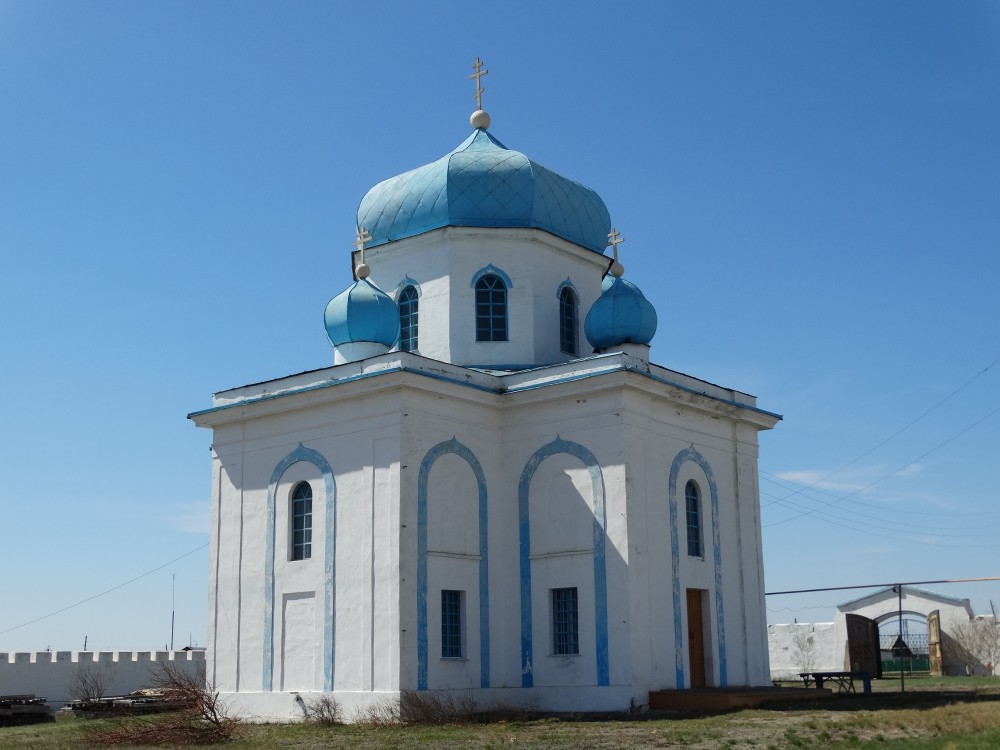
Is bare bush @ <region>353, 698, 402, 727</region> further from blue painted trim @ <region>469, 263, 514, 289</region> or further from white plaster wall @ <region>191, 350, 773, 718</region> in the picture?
blue painted trim @ <region>469, 263, 514, 289</region>

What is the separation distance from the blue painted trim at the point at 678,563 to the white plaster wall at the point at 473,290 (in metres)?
3.38

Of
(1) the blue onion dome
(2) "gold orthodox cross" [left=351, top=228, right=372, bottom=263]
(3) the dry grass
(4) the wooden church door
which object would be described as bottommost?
(3) the dry grass

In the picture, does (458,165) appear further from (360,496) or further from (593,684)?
(593,684)

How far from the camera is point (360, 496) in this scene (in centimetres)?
1912

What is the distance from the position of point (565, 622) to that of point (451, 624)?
188 centimetres

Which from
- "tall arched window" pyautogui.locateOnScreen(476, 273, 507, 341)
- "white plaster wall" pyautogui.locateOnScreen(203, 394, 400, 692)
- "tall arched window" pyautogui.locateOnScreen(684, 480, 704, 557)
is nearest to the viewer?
"white plaster wall" pyautogui.locateOnScreen(203, 394, 400, 692)

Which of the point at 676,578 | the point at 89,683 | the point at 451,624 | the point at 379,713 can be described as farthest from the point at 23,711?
the point at 676,578

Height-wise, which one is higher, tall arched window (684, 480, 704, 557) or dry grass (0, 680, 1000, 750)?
tall arched window (684, 480, 704, 557)

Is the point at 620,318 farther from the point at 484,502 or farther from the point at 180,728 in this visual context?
the point at 180,728

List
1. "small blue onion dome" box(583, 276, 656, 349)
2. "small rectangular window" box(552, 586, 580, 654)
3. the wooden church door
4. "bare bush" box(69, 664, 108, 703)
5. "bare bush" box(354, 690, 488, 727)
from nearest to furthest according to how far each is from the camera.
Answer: "bare bush" box(354, 690, 488, 727)
"small rectangular window" box(552, 586, 580, 654)
the wooden church door
"small blue onion dome" box(583, 276, 656, 349)
"bare bush" box(69, 664, 108, 703)

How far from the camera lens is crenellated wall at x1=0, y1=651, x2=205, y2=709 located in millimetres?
23562

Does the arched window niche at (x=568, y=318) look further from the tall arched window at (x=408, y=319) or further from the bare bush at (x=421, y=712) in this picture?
the bare bush at (x=421, y=712)

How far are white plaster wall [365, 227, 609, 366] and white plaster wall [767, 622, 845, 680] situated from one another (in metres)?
11.9

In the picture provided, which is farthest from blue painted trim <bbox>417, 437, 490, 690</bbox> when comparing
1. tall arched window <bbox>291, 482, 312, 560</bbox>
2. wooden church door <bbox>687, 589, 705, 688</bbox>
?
wooden church door <bbox>687, 589, 705, 688</bbox>
